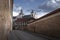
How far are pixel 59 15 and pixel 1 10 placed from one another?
1.95ft

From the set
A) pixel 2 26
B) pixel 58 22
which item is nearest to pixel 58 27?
pixel 58 22

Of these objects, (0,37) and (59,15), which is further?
(59,15)

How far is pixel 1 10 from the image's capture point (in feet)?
2.71

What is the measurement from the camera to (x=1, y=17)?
833mm

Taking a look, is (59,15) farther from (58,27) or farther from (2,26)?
(2,26)

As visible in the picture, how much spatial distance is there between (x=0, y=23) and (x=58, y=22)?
1.99 ft

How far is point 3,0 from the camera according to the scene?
85cm

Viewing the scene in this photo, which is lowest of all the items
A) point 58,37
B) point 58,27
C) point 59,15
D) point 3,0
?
point 58,37

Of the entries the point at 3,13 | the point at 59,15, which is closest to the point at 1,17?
the point at 3,13

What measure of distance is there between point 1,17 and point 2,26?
0.06 m

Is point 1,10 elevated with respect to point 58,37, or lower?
elevated

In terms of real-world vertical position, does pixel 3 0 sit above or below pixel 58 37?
above

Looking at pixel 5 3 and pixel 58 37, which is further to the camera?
pixel 58 37

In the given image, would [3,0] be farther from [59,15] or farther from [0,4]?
[59,15]
